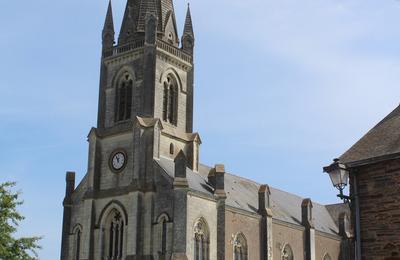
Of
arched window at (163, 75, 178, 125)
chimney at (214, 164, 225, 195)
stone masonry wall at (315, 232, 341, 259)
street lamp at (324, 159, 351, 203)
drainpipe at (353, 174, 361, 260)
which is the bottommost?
drainpipe at (353, 174, 361, 260)

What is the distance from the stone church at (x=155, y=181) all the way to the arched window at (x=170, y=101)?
0.08 meters

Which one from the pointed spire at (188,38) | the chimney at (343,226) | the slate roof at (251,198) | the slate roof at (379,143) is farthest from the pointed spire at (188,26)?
the slate roof at (379,143)

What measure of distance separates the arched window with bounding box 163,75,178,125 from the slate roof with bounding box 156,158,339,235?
399 cm

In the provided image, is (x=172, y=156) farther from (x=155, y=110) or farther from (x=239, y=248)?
(x=239, y=248)

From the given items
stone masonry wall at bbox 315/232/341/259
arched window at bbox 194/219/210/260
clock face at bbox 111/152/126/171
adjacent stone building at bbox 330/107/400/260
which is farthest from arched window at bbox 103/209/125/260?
adjacent stone building at bbox 330/107/400/260

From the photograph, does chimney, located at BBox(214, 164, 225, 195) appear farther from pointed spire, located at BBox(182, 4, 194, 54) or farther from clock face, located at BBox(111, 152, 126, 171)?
pointed spire, located at BBox(182, 4, 194, 54)

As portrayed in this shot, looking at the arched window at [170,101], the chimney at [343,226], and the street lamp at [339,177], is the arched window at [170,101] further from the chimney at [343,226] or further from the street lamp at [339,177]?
the street lamp at [339,177]

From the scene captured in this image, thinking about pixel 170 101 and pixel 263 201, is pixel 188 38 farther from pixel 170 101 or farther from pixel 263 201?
pixel 263 201

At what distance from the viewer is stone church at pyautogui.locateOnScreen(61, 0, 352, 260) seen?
45.8m

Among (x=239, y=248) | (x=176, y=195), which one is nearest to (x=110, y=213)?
(x=176, y=195)

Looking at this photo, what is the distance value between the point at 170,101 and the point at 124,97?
12.5 ft

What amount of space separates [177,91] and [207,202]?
10906mm

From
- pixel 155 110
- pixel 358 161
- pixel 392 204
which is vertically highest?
pixel 155 110

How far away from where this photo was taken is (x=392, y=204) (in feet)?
61.6
